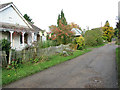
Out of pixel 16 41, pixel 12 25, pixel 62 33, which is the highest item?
pixel 12 25

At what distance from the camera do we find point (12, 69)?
6.41m

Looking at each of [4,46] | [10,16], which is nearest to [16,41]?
[10,16]

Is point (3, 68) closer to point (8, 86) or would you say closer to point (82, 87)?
point (8, 86)

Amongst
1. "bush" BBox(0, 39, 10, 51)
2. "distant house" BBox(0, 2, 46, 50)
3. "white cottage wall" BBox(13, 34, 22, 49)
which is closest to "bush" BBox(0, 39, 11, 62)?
"bush" BBox(0, 39, 10, 51)

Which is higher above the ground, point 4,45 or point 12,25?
point 12,25

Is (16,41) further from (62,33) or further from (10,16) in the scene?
(62,33)

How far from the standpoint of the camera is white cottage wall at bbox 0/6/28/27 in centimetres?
1336

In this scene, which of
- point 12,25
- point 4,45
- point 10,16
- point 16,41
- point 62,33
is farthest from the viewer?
point 62,33

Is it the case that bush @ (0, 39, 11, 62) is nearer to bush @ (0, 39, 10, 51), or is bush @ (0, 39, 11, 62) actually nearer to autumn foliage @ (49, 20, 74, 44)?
bush @ (0, 39, 10, 51)

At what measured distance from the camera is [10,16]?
14352mm

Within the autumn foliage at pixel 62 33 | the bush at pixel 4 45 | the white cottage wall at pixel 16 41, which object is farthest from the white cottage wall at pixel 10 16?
the bush at pixel 4 45

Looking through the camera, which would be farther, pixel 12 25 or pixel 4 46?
pixel 12 25

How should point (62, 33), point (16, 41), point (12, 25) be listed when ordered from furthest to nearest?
1. point (62, 33)
2. point (16, 41)
3. point (12, 25)

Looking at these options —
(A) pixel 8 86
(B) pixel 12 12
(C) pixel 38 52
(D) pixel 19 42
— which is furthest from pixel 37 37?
(A) pixel 8 86
